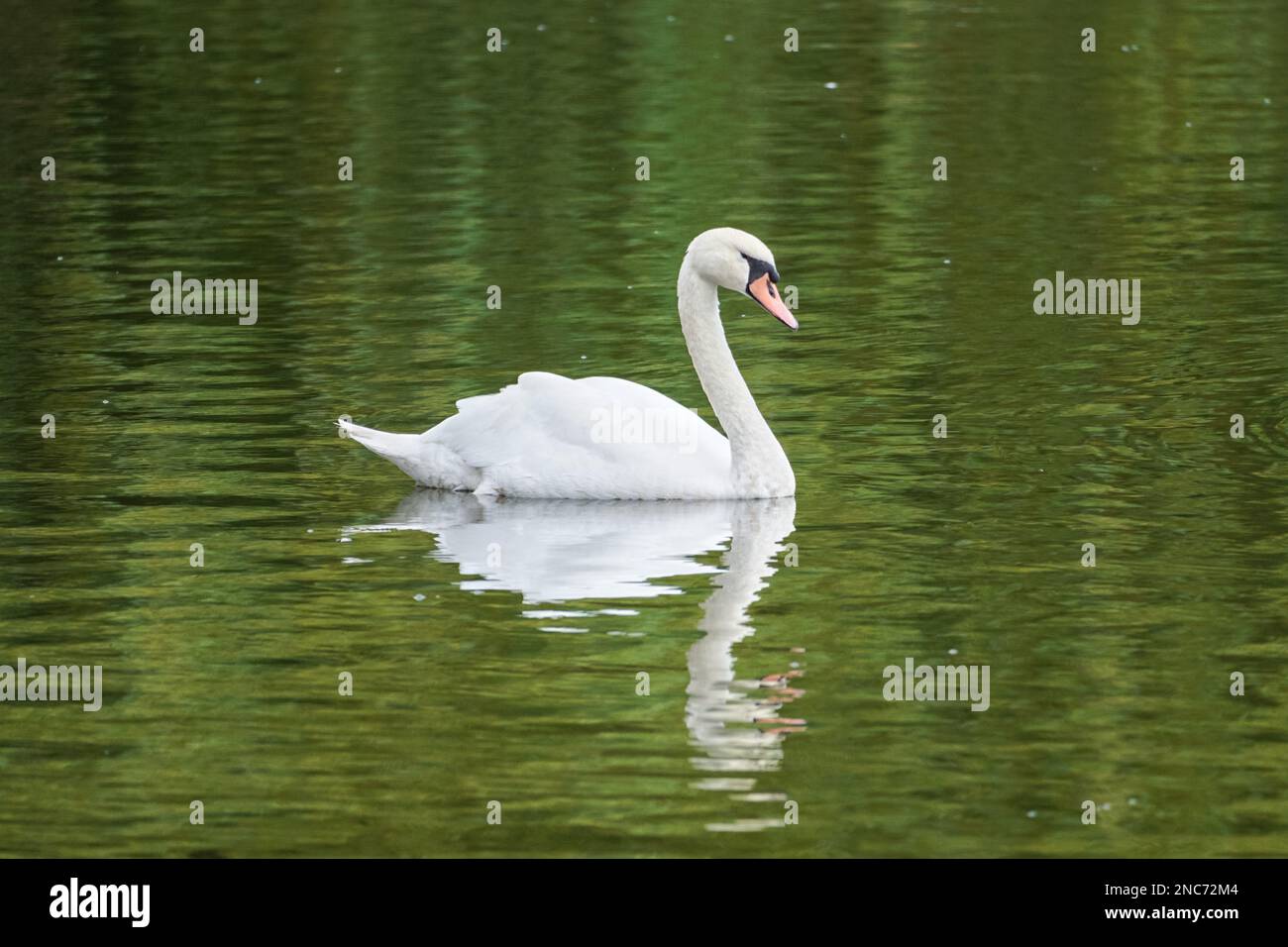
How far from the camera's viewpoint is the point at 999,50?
30797mm

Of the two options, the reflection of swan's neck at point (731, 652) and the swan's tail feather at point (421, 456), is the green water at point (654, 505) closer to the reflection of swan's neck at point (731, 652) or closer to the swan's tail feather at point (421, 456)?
the reflection of swan's neck at point (731, 652)

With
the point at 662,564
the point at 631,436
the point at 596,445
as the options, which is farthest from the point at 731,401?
the point at 662,564

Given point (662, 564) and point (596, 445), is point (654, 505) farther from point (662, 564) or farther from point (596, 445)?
point (662, 564)

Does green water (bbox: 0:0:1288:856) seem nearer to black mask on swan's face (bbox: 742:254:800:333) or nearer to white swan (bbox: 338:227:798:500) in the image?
white swan (bbox: 338:227:798:500)

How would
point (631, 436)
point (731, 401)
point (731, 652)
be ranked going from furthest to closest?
1. point (731, 401)
2. point (631, 436)
3. point (731, 652)

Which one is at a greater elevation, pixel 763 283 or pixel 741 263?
pixel 741 263

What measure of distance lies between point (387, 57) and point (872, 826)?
2453cm

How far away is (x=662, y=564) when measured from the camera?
1186 centimetres

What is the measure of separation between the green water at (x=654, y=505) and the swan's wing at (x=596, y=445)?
165mm

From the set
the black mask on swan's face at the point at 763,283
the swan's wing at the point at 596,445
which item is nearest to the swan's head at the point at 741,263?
the black mask on swan's face at the point at 763,283

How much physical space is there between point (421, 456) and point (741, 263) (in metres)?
1.98

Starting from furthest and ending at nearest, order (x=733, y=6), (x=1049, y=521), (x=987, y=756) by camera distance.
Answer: (x=733, y=6) < (x=1049, y=521) < (x=987, y=756)
